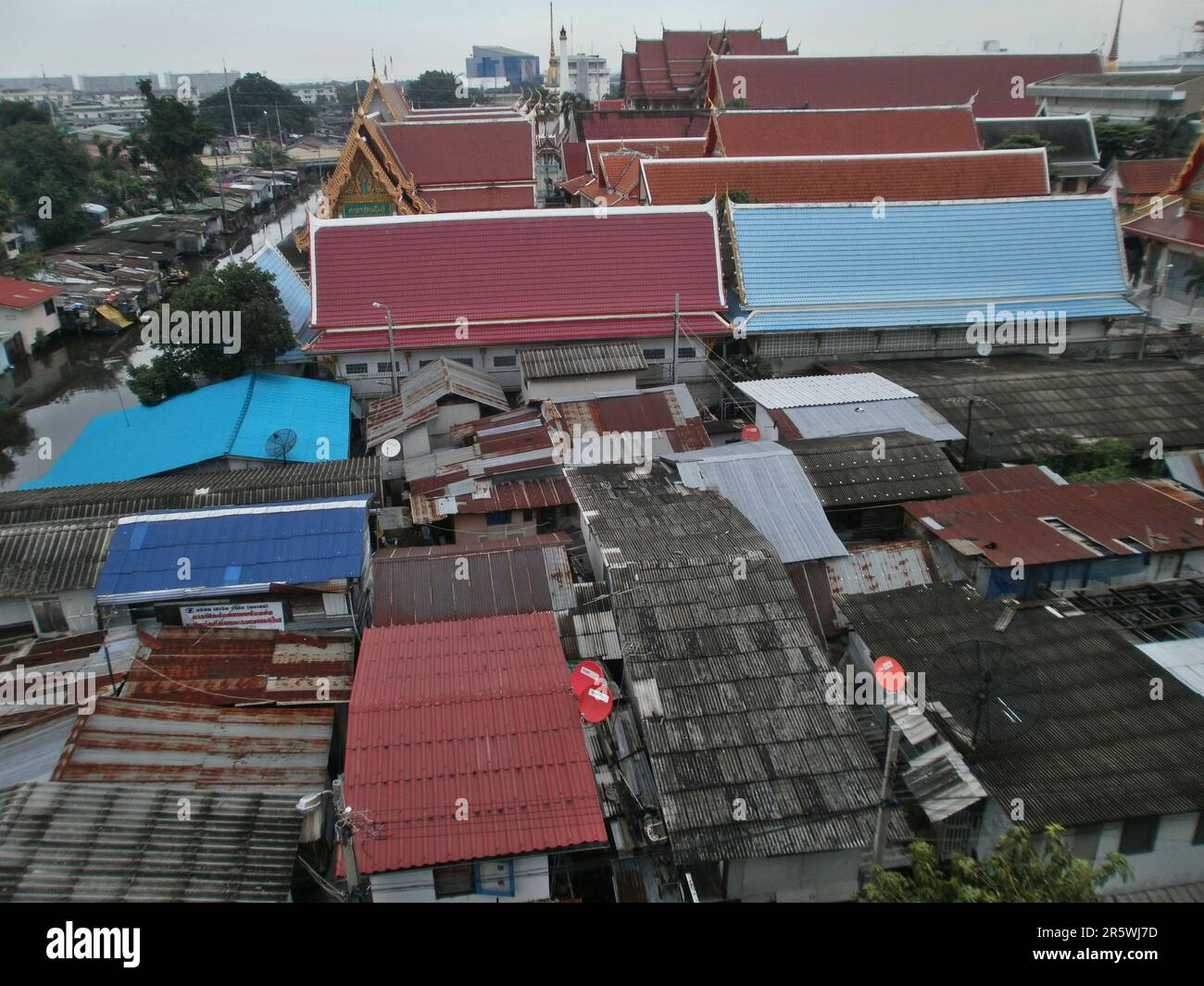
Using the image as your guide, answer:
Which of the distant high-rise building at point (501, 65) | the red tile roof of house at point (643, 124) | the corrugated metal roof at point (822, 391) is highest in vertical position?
the distant high-rise building at point (501, 65)

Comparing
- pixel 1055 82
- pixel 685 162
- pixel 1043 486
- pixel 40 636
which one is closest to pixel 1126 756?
pixel 1043 486

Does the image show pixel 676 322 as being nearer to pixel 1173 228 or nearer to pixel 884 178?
pixel 884 178

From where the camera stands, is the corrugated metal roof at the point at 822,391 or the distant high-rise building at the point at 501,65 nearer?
the corrugated metal roof at the point at 822,391

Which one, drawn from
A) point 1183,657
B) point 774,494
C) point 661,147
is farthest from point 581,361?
point 661,147

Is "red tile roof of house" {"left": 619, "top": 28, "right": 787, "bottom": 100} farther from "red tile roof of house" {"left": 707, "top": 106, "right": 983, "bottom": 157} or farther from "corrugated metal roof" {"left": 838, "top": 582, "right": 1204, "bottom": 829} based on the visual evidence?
"corrugated metal roof" {"left": 838, "top": 582, "right": 1204, "bottom": 829}

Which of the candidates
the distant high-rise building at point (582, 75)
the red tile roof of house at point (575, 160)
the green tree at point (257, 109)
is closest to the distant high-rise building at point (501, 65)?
the distant high-rise building at point (582, 75)

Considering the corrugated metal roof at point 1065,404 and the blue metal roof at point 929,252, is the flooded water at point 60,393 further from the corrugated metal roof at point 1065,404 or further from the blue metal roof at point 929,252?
the corrugated metal roof at point 1065,404
